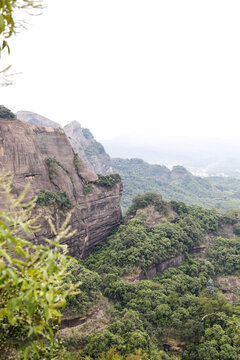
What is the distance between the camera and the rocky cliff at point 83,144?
82.1 meters

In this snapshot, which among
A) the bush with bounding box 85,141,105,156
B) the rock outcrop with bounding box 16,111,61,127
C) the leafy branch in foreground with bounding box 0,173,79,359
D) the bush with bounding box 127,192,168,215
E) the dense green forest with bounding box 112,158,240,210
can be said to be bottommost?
the dense green forest with bounding box 112,158,240,210

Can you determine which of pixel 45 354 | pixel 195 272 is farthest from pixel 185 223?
pixel 45 354

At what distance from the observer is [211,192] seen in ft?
309

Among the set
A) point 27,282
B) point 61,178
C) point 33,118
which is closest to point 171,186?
point 33,118

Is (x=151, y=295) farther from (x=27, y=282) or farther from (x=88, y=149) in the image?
(x=88, y=149)

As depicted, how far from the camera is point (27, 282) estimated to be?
2389mm

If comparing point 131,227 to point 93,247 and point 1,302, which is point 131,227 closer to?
point 93,247

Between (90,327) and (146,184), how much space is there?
234ft

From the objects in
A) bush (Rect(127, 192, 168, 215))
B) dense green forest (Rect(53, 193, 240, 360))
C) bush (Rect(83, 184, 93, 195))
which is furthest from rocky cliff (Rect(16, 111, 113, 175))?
dense green forest (Rect(53, 193, 240, 360))

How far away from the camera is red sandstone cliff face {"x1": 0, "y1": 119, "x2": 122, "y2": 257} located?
66.7 feet

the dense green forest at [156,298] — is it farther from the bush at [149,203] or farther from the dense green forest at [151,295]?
the bush at [149,203]

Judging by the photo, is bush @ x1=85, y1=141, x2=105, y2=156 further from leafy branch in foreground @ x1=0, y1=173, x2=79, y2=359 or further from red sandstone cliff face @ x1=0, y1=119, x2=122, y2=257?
leafy branch in foreground @ x1=0, y1=173, x2=79, y2=359

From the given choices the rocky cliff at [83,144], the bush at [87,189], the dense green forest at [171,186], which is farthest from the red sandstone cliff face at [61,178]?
the rocky cliff at [83,144]

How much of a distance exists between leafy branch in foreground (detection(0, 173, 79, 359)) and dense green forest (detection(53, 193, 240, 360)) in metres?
9.15
